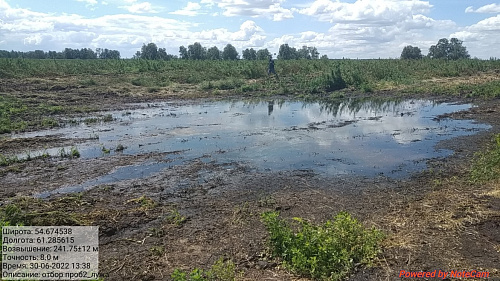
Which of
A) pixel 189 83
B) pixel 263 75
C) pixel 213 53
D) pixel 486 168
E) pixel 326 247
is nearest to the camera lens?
pixel 326 247

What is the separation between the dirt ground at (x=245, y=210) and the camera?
4383 millimetres

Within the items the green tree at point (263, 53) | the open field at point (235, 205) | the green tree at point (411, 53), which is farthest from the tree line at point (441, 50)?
the open field at point (235, 205)

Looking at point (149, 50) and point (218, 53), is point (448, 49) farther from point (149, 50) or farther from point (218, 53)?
point (149, 50)

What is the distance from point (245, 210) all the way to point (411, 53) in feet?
229

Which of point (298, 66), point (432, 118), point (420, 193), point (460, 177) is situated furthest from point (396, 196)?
point (298, 66)

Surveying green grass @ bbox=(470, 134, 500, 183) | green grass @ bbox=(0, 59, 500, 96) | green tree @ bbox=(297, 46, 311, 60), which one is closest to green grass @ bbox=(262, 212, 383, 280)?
green grass @ bbox=(470, 134, 500, 183)

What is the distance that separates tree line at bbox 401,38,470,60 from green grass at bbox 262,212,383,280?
69573 millimetres

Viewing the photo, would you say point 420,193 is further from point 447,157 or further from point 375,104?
point 375,104

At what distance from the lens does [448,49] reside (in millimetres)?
67188

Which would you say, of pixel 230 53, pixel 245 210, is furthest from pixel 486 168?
pixel 230 53

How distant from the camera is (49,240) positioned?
5.05 meters

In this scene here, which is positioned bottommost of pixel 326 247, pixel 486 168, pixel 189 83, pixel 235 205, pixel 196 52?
pixel 235 205

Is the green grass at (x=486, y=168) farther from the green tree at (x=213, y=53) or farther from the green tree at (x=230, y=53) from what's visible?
the green tree at (x=230, y=53)

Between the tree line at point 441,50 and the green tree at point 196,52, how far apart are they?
123 ft
